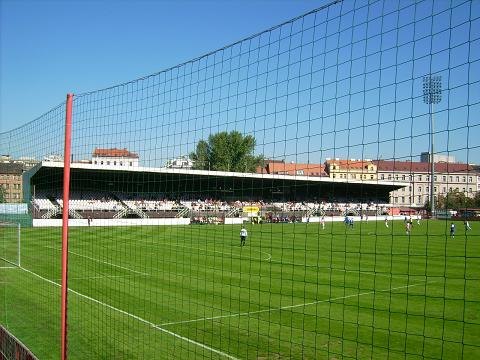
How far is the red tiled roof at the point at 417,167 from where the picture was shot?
12.0 feet

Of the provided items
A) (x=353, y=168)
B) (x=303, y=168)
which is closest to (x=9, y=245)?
(x=303, y=168)

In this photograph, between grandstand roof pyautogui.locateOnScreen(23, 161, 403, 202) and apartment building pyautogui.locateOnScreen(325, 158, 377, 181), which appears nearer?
apartment building pyautogui.locateOnScreen(325, 158, 377, 181)

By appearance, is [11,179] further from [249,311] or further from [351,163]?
[351,163]

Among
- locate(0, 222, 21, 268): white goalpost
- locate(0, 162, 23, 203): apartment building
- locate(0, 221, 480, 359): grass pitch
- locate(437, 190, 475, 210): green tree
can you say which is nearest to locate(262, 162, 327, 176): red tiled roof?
locate(0, 221, 480, 359): grass pitch

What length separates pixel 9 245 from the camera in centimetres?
2227

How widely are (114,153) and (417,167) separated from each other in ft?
14.3

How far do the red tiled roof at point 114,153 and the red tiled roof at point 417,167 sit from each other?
3679 mm

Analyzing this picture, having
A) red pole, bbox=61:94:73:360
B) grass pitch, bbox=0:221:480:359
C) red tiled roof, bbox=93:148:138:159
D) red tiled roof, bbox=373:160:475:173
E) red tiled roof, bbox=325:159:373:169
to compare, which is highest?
red tiled roof, bbox=93:148:138:159

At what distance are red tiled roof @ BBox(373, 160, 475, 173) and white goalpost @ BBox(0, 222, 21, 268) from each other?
1537 cm

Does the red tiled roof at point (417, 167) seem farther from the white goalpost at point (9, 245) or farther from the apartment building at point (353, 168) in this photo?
the white goalpost at point (9, 245)

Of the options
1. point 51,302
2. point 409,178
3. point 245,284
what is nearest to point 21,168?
point 51,302

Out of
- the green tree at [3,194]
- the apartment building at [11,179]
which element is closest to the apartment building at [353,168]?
the apartment building at [11,179]

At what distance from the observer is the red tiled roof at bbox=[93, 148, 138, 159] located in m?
7.11

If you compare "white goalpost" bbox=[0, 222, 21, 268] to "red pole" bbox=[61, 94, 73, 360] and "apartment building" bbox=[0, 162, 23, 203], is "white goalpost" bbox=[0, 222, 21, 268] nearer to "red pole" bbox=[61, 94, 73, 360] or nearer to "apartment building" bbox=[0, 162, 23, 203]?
"apartment building" bbox=[0, 162, 23, 203]
